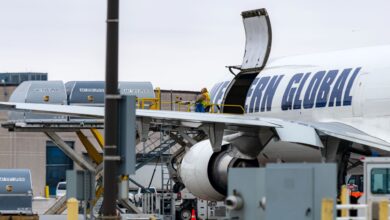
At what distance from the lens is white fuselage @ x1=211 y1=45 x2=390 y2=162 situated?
2888cm

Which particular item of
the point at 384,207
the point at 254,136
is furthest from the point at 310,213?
the point at 254,136

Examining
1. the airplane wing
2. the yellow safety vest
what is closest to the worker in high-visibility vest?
the yellow safety vest

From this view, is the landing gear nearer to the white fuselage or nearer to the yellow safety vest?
the white fuselage

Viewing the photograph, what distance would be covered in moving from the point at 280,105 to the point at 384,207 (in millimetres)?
16289

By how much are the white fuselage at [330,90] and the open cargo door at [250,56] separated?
412mm

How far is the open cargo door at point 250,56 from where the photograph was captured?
112ft

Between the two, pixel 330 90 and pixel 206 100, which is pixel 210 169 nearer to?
pixel 330 90

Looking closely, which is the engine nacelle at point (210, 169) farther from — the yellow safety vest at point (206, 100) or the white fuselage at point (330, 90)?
the yellow safety vest at point (206, 100)

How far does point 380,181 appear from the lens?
24.9m

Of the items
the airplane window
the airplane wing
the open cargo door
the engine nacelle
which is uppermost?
the open cargo door

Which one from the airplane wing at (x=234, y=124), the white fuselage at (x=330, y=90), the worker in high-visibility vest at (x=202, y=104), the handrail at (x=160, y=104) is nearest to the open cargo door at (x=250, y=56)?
the handrail at (x=160, y=104)

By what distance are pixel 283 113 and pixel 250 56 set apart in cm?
265

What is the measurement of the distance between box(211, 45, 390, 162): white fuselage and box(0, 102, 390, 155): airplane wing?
2.18ft

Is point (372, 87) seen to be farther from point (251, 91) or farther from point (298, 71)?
point (251, 91)
